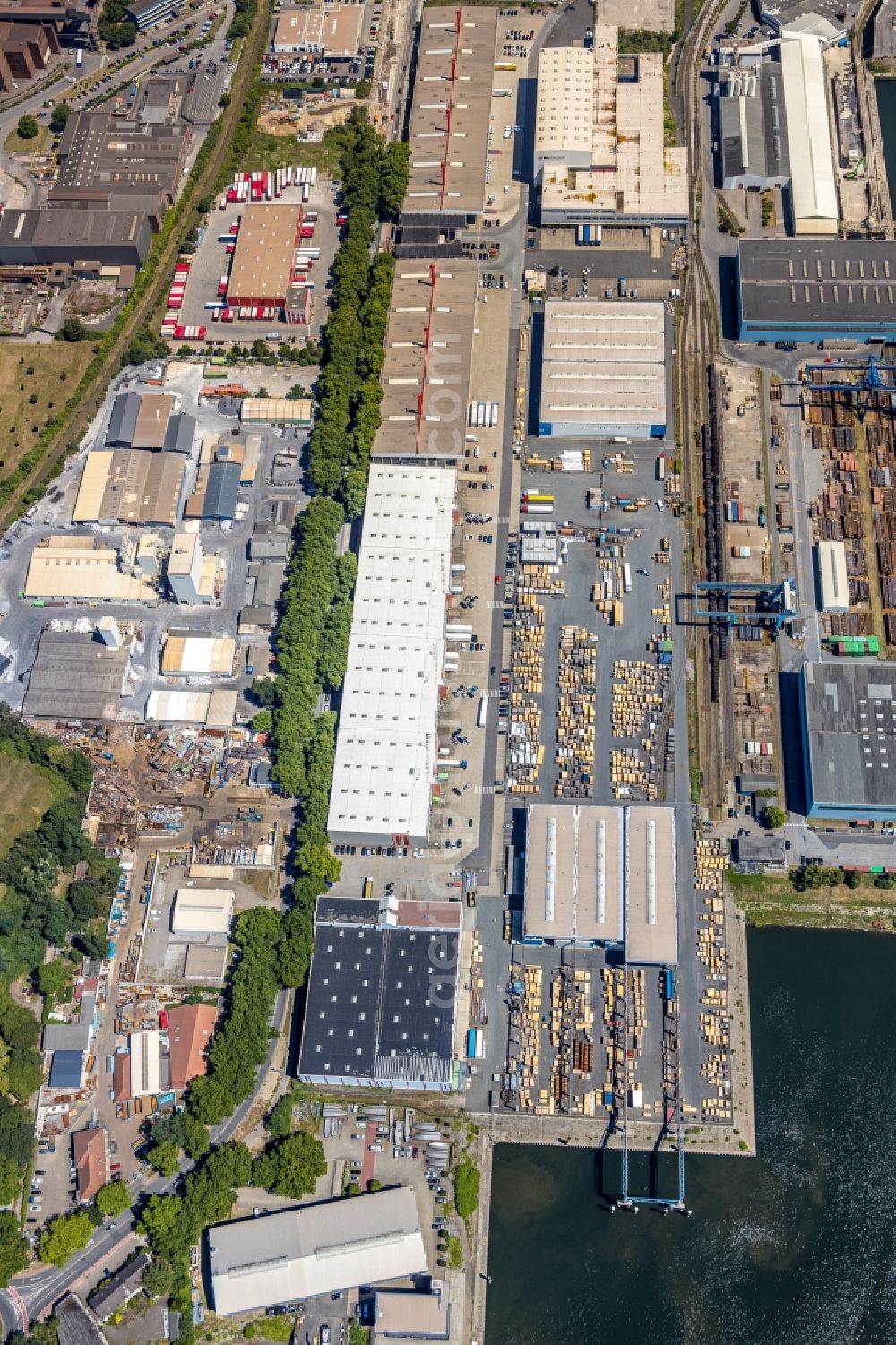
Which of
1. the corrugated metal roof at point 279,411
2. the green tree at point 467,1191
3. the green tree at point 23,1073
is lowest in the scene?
the green tree at point 467,1191

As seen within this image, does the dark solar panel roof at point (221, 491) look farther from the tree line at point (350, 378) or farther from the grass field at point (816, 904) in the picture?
the grass field at point (816, 904)

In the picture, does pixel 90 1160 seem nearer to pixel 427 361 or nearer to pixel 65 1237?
pixel 65 1237

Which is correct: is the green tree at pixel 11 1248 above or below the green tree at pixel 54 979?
below

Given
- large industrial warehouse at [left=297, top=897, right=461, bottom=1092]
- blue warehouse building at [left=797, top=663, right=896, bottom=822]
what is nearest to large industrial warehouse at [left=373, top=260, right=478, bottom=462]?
blue warehouse building at [left=797, top=663, right=896, bottom=822]

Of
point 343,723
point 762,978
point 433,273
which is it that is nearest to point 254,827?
point 343,723

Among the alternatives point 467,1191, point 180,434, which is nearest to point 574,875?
point 467,1191

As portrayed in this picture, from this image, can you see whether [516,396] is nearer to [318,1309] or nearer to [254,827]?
[254,827]

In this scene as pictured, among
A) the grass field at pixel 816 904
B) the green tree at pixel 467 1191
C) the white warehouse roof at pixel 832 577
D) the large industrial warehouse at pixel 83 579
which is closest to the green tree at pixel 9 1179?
the green tree at pixel 467 1191
